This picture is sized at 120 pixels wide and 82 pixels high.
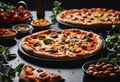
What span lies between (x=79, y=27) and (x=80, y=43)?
0.52 m

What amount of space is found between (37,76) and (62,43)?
35.9 inches

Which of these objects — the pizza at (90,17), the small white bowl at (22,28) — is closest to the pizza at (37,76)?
the small white bowl at (22,28)

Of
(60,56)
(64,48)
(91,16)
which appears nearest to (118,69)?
(60,56)

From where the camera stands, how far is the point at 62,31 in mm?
3695

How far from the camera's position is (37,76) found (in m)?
2.55

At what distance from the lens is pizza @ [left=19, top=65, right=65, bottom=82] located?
8.21 feet

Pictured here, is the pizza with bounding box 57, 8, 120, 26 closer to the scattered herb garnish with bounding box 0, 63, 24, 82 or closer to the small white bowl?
the small white bowl

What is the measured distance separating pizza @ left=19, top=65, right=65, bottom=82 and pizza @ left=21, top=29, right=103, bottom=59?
14.8 inches

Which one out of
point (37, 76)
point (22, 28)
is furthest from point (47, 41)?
point (37, 76)

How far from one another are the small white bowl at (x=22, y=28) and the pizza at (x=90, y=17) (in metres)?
0.43

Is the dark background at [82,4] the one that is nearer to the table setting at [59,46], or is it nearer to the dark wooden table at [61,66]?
the table setting at [59,46]

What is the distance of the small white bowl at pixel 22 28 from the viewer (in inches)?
144

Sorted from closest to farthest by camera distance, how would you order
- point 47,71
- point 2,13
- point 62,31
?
point 47,71
point 62,31
point 2,13

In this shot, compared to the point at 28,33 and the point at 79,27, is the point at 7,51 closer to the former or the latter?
the point at 28,33
